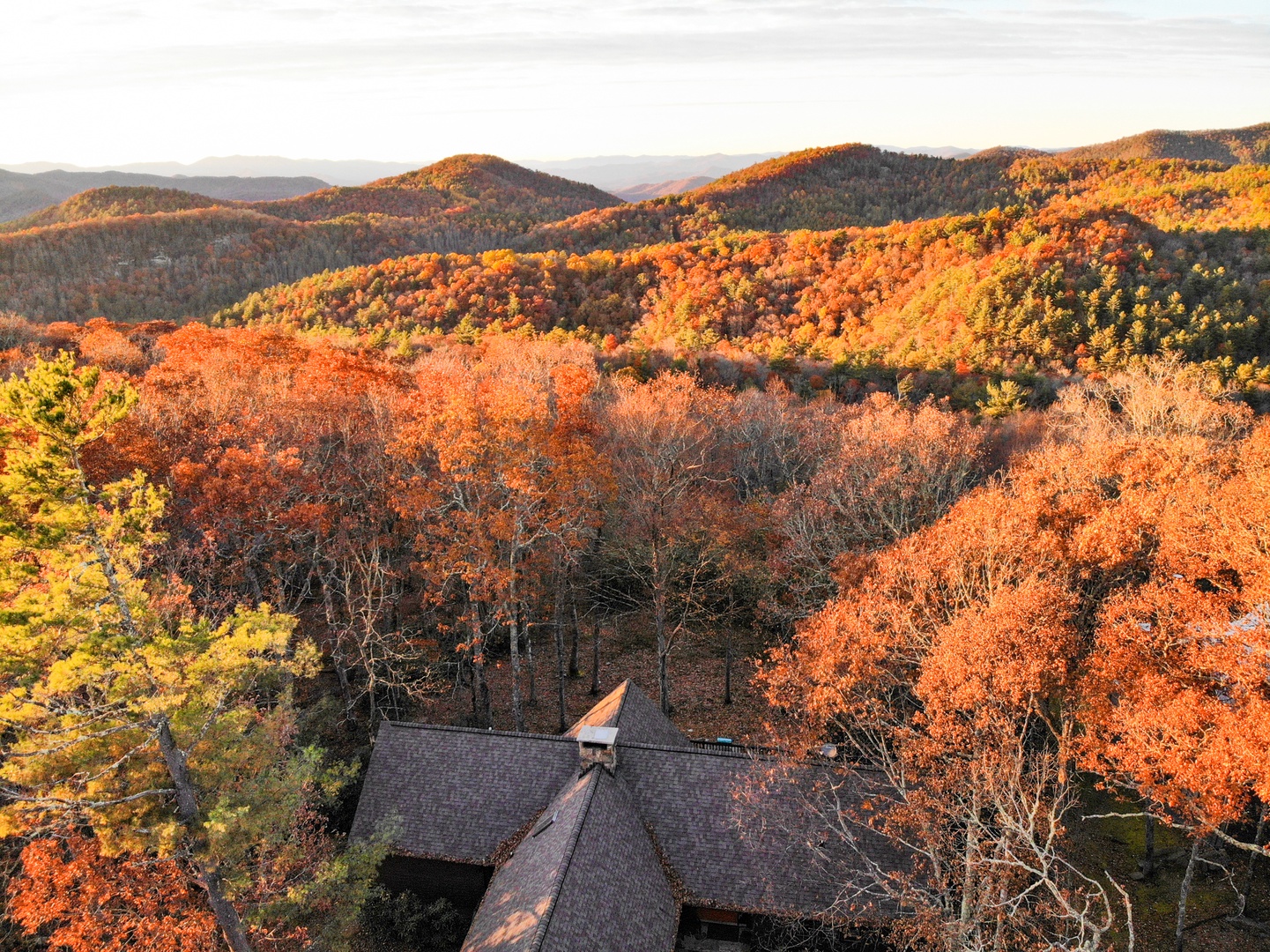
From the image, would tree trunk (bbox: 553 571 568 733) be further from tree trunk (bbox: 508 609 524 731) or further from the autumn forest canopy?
tree trunk (bbox: 508 609 524 731)

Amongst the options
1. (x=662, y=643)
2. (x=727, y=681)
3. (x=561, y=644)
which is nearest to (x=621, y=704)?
(x=662, y=643)

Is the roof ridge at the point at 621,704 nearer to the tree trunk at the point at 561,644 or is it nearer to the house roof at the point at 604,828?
the house roof at the point at 604,828

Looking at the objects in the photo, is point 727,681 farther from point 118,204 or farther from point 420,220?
→ point 118,204

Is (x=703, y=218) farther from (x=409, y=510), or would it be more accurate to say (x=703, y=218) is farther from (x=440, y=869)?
(x=440, y=869)

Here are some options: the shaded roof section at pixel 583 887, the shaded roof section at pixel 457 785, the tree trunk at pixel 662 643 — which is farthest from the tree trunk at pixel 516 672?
the shaded roof section at pixel 583 887

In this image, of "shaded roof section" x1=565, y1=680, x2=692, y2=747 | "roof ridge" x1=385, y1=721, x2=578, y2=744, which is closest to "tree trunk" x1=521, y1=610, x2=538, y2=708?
"shaded roof section" x1=565, y1=680, x2=692, y2=747
